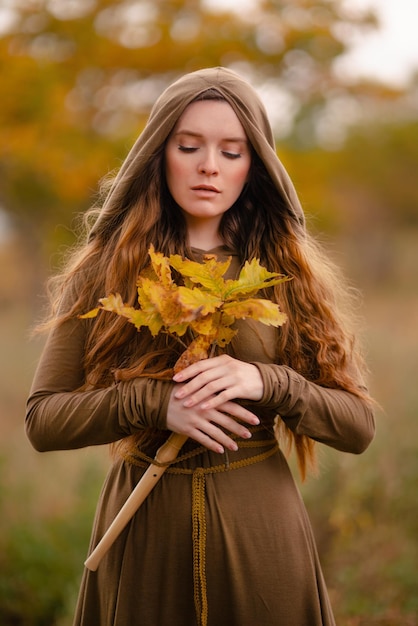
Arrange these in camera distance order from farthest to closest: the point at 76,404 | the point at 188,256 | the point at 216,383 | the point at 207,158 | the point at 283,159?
→ the point at 283,159, the point at 188,256, the point at 207,158, the point at 76,404, the point at 216,383

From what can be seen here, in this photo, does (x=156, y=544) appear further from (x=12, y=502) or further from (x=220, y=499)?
(x=12, y=502)

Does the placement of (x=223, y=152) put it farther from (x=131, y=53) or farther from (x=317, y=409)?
(x=131, y=53)

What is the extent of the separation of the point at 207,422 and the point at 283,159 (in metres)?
13.2

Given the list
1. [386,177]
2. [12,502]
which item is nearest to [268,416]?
[12,502]

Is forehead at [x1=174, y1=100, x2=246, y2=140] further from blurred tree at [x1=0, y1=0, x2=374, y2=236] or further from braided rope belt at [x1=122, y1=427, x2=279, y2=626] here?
blurred tree at [x1=0, y1=0, x2=374, y2=236]

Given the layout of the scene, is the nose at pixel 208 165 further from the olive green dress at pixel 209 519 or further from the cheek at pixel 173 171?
the olive green dress at pixel 209 519

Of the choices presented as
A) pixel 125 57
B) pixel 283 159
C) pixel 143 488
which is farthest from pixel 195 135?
pixel 125 57

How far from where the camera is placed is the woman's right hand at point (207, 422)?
200 centimetres

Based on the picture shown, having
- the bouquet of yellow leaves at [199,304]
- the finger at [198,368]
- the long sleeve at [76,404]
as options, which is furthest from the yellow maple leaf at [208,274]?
the long sleeve at [76,404]

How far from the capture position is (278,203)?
2.44 metres

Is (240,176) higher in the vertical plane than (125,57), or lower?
lower

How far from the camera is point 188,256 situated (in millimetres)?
2359

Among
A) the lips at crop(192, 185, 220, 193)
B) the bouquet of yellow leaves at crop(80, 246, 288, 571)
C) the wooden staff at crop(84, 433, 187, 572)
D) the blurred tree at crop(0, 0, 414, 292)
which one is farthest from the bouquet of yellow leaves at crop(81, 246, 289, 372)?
the blurred tree at crop(0, 0, 414, 292)

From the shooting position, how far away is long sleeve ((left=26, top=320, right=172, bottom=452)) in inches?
80.2
